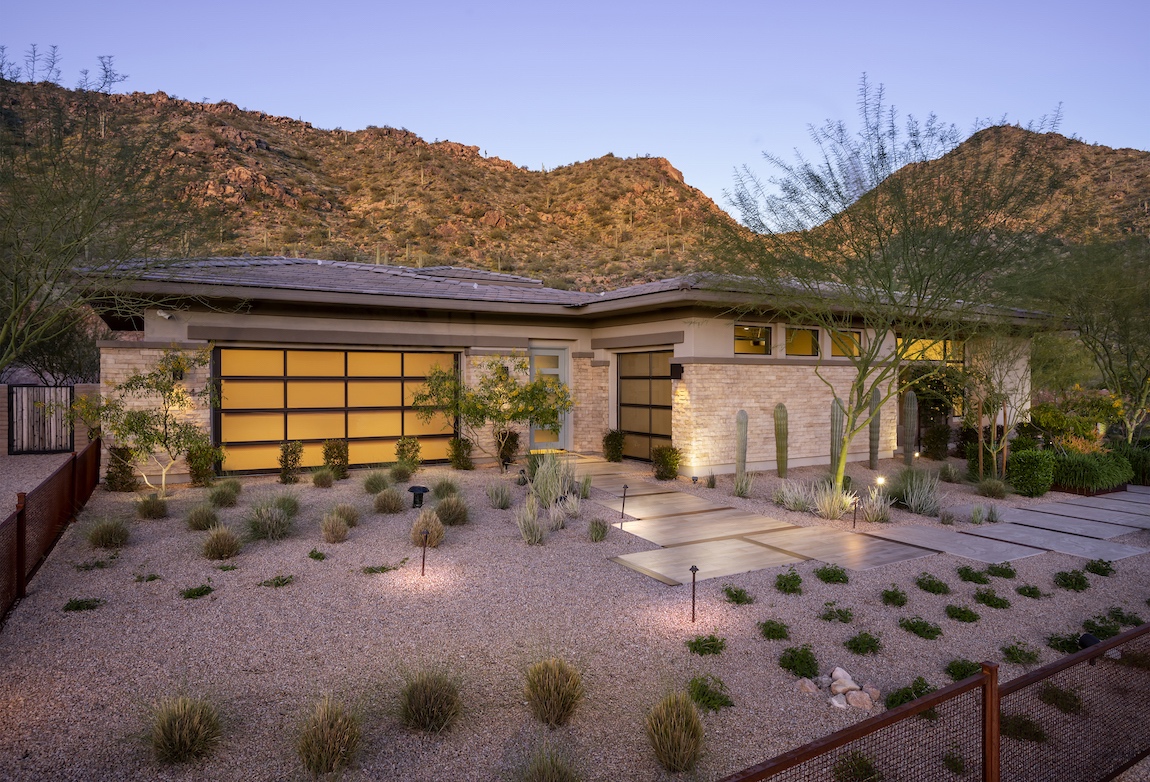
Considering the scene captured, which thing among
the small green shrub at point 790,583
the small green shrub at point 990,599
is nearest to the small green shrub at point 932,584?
the small green shrub at point 990,599

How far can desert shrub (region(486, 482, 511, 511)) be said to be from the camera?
11.2 metres

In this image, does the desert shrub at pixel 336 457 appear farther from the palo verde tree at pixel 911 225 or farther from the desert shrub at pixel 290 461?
the palo verde tree at pixel 911 225

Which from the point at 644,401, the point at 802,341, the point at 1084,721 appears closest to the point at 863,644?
the point at 1084,721

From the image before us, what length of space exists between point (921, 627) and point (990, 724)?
315cm

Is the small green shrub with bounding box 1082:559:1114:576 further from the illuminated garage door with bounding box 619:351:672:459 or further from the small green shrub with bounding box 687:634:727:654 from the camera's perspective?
the illuminated garage door with bounding box 619:351:672:459

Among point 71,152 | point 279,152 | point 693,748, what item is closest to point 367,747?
point 693,748

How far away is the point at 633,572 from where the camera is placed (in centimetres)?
789

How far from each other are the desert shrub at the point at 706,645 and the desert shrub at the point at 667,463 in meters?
8.30

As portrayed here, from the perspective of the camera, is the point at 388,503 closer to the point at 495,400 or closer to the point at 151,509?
the point at 151,509

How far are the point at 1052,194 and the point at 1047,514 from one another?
5203 mm

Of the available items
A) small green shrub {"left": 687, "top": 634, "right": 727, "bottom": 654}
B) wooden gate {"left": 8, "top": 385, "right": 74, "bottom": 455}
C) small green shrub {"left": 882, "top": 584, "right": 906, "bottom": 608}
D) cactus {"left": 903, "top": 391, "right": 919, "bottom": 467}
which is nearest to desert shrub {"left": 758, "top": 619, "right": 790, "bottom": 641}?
small green shrub {"left": 687, "top": 634, "right": 727, "bottom": 654}

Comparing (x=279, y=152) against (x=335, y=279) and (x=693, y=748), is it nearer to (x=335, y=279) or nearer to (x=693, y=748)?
(x=335, y=279)

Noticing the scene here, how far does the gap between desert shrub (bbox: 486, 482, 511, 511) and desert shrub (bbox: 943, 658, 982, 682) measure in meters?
7.02

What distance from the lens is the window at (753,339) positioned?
15.3 meters
